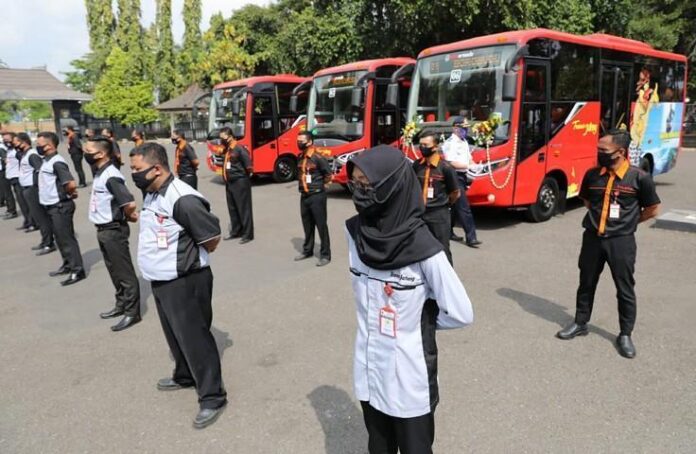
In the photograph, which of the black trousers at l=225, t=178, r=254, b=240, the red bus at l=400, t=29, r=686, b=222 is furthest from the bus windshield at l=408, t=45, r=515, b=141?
the black trousers at l=225, t=178, r=254, b=240

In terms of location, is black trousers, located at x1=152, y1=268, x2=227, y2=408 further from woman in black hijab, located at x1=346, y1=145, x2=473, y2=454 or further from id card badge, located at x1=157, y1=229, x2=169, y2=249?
woman in black hijab, located at x1=346, y1=145, x2=473, y2=454

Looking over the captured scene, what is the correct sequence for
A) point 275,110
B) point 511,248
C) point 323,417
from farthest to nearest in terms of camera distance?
point 275,110, point 511,248, point 323,417

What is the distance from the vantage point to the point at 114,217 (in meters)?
5.24

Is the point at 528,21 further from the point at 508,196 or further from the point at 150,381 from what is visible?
the point at 150,381

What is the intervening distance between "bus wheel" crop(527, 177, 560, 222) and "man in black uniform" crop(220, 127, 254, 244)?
190 inches

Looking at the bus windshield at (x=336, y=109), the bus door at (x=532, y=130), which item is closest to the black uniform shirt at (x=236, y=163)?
the bus windshield at (x=336, y=109)

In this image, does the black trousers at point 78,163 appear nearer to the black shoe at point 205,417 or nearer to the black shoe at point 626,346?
the black shoe at point 205,417

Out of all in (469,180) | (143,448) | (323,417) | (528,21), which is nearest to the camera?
(143,448)

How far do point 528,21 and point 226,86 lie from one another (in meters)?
10.1

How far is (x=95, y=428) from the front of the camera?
3539 millimetres

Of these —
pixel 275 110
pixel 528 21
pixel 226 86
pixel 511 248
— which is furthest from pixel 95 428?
pixel 528 21

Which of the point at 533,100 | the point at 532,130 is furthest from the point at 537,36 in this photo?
the point at 532,130

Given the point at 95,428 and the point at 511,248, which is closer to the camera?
the point at 95,428

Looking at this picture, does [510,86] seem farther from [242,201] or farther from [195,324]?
[195,324]
